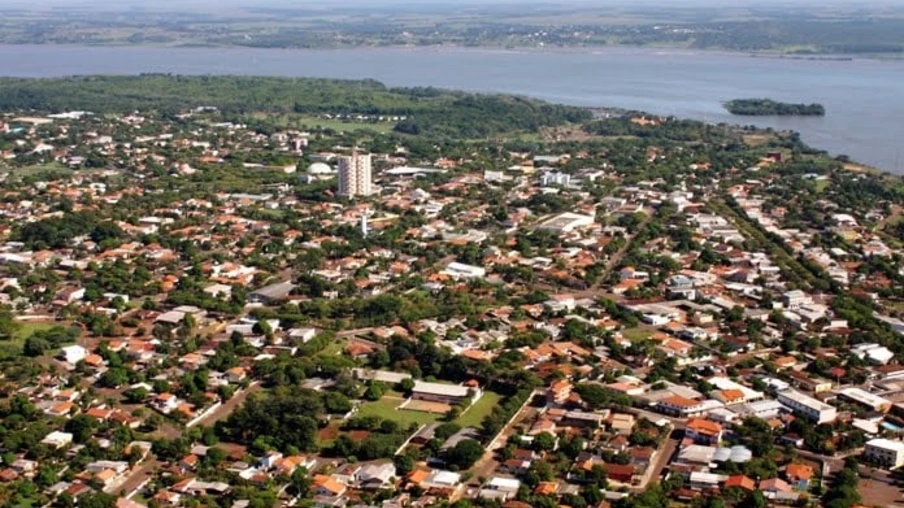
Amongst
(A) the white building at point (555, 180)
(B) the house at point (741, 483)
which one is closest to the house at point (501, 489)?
(B) the house at point (741, 483)

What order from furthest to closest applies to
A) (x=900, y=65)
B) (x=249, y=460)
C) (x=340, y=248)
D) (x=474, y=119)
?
(x=900, y=65) < (x=474, y=119) < (x=340, y=248) < (x=249, y=460)

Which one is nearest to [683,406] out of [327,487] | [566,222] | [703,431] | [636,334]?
[703,431]

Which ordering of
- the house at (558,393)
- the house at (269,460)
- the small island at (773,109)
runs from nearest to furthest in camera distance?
the house at (269,460)
the house at (558,393)
the small island at (773,109)

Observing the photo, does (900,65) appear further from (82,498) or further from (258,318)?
(82,498)

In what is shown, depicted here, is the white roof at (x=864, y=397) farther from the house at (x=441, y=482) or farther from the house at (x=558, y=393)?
the house at (x=441, y=482)

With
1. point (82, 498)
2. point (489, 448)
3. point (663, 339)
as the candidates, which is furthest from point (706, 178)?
point (82, 498)

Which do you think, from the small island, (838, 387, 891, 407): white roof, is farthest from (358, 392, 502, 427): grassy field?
the small island

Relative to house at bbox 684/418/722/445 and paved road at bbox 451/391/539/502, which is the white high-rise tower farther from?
house at bbox 684/418/722/445
